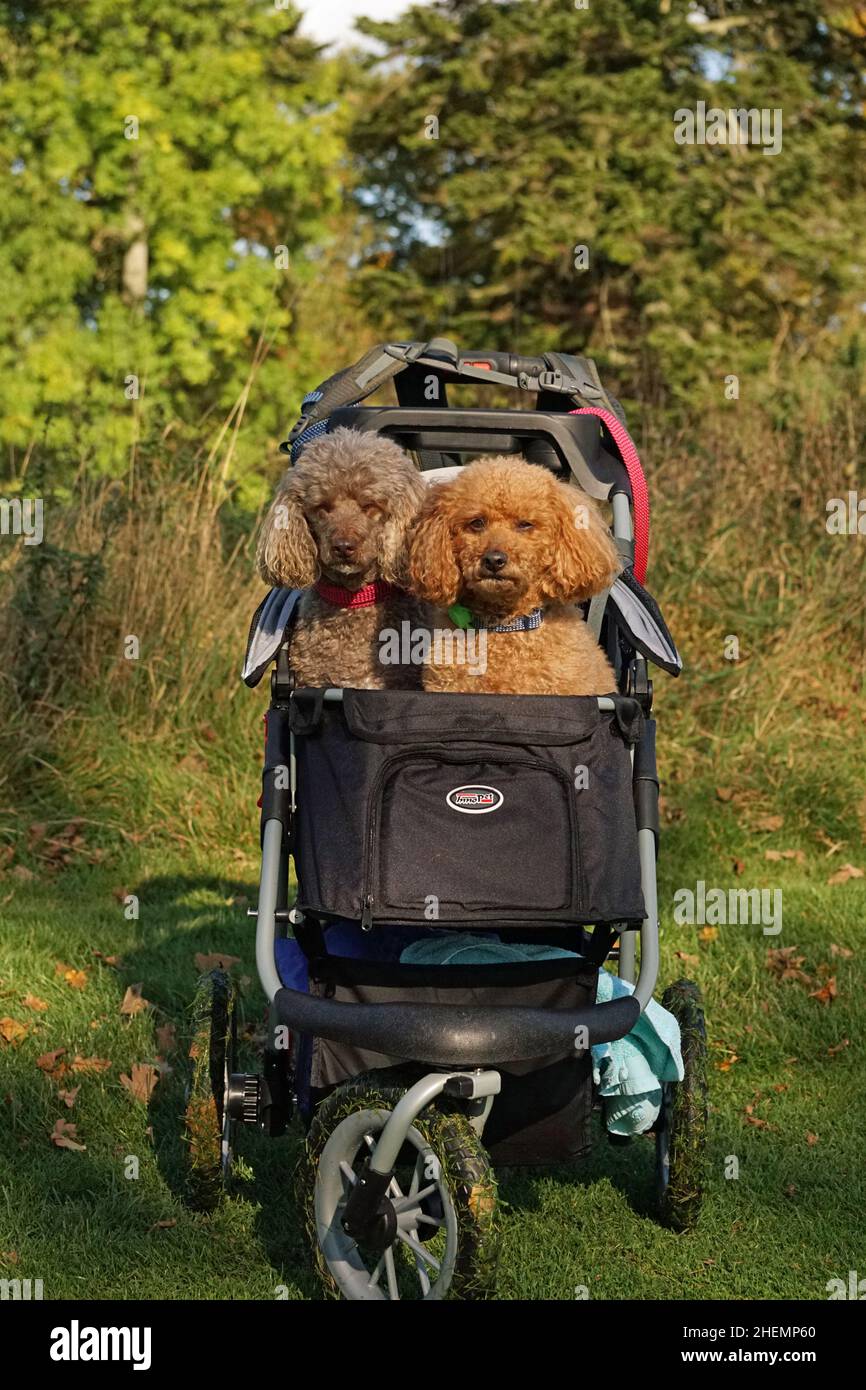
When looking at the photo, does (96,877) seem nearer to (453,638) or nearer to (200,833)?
(200,833)

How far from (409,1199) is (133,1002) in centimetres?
198

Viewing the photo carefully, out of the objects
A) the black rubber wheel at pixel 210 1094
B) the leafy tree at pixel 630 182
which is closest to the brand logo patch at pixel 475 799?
the black rubber wheel at pixel 210 1094

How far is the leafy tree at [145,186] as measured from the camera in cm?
1683

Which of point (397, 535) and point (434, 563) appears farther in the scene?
point (397, 535)

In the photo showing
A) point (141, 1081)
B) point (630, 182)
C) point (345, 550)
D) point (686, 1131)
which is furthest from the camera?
point (630, 182)

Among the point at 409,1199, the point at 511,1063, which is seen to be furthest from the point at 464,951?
the point at 409,1199

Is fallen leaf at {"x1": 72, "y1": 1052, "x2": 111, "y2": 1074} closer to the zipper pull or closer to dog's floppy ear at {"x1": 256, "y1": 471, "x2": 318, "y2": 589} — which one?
dog's floppy ear at {"x1": 256, "y1": 471, "x2": 318, "y2": 589}

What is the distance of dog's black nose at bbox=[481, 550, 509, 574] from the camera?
3.14 m

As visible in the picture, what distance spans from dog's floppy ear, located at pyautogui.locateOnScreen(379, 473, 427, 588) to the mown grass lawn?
155cm

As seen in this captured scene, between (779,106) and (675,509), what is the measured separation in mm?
11405

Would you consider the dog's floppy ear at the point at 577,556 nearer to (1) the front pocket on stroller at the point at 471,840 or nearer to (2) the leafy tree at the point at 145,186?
(1) the front pocket on stroller at the point at 471,840

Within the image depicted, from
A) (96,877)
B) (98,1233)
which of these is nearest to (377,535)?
(98,1233)

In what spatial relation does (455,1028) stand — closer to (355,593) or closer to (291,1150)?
(355,593)

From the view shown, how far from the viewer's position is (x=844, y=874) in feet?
20.0
